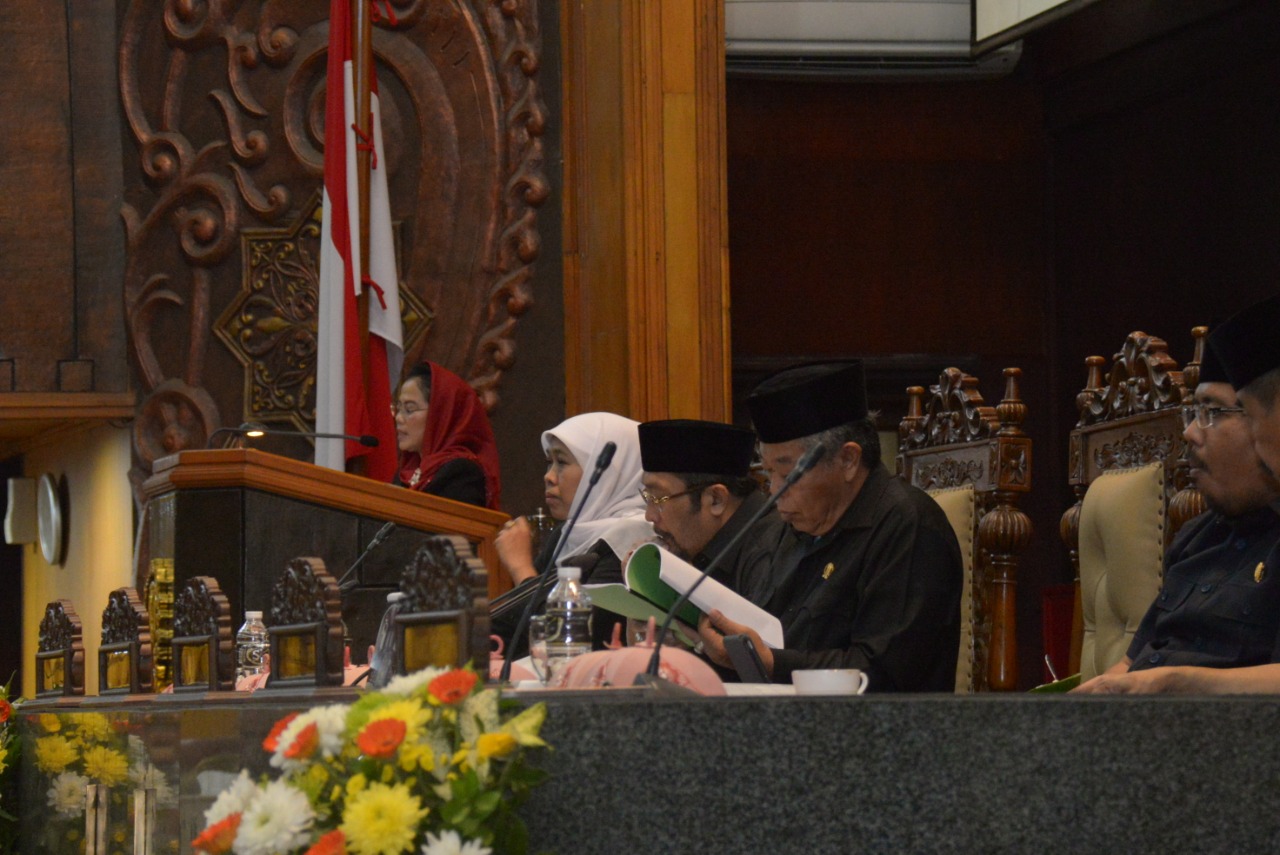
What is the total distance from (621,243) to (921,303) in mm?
2379

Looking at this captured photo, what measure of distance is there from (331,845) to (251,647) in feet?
6.63

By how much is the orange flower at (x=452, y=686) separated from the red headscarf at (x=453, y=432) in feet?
11.0

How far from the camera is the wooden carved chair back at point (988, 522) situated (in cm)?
388

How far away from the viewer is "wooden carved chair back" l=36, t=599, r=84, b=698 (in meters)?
3.71

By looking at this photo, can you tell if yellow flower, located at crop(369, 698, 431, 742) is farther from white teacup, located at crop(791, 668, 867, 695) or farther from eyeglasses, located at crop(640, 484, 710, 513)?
eyeglasses, located at crop(640, 484, 710, 513)

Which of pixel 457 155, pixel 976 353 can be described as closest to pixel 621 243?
pixel 457 155

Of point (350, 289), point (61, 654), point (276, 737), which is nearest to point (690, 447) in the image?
point (61, 654)

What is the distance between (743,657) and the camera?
283 cm

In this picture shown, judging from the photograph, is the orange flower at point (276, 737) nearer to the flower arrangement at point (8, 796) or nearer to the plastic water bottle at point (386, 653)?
the plastic water bottle at point (386, 653)

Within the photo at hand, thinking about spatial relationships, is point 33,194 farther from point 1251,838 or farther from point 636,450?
point 1251,838

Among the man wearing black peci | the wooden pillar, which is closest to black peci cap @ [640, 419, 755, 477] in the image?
the man wearing black peci

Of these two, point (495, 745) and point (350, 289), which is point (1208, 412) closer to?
point (495, 745)

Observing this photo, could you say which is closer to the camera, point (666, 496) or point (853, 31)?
point (666, 496)

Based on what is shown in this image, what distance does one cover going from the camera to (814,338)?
832 cm
